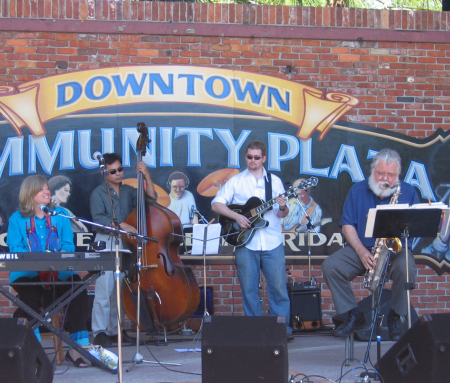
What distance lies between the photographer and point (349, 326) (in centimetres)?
514

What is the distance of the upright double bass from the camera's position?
5.96 metres

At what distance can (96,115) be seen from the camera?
7449mm

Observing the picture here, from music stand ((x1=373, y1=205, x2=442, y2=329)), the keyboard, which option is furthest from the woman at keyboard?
music stand ((x1=373, y1=205, x2=442, y2=329))

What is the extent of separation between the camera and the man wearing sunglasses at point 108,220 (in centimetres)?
645

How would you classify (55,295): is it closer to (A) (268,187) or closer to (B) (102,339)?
(B) (102,339)

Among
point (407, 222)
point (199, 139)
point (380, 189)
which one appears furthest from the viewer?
point (199, 139)

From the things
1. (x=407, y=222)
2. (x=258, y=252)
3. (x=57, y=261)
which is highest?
(x=407, y=222)

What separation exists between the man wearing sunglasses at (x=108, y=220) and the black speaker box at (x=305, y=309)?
1861 mm

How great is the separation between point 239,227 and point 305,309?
5.03 ft

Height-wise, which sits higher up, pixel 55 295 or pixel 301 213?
pixel 301 213

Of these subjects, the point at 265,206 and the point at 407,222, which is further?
the point at 265,206

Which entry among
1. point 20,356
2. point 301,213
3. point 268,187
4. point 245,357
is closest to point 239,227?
point 268,187

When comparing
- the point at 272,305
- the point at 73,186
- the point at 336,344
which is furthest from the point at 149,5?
the point at 336,344

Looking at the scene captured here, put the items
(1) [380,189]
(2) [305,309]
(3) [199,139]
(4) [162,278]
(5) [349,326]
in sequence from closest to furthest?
(5) [349,326], (1) [380,189], (4) [162,278], (2) [305,309], (3) [199,139]
